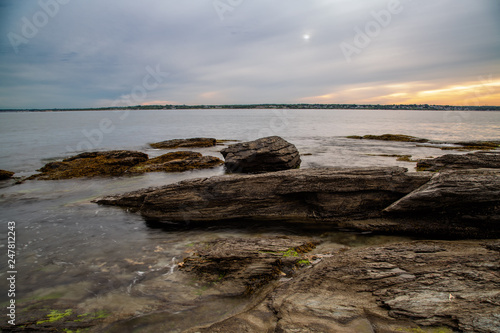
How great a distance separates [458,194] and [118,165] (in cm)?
2133

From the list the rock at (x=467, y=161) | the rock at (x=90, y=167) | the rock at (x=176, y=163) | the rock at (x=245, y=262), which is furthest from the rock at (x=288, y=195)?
the rock at (x=90, y=167)

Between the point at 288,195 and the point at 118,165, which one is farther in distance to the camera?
the point at 118,165

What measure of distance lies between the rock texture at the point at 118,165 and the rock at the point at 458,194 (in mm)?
16671

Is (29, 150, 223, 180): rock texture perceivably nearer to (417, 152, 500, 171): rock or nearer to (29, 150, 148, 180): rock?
(29, 150, 148, 180): rock

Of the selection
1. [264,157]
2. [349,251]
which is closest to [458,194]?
[349,251]

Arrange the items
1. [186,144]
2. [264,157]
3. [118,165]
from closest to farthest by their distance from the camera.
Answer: [264,157], [118,165], [186,144]

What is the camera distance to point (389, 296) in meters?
4.81

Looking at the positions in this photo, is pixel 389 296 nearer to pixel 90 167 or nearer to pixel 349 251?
pixel 349 251

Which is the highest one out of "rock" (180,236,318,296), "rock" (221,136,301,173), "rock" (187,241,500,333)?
"rock" (221,136,301,173)

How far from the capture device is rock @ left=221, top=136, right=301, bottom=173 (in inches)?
766

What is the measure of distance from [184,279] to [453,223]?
845 cm

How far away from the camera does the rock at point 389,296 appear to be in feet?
13.5

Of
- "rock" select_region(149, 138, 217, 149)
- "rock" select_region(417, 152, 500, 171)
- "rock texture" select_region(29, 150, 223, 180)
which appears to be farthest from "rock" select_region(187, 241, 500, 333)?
"rock" select_region(149, 138, 217, 149)

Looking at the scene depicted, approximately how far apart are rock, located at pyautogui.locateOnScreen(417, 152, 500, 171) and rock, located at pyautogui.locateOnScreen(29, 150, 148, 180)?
22.9 meters
